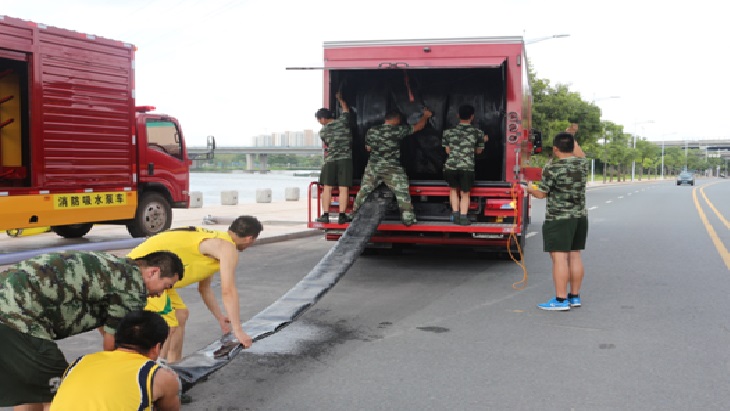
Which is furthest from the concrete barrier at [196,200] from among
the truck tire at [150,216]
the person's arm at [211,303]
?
the person's arm at [211,303]

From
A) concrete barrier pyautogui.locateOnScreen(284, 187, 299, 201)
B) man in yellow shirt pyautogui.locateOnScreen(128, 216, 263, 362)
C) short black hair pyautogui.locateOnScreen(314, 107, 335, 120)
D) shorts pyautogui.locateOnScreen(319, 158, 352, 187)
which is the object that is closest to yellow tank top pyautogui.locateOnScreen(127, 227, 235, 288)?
man in yellow shirt pyautogui.locateOnScreen(128, 216, 263, 362)

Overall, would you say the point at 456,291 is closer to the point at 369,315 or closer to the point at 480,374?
the point at 369,315

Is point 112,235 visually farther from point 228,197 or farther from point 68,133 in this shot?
point 228,197

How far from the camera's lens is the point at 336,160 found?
991cm

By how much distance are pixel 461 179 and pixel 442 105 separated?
2.49 meters

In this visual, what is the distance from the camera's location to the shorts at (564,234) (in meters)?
7.24

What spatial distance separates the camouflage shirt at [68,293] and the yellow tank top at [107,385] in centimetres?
31

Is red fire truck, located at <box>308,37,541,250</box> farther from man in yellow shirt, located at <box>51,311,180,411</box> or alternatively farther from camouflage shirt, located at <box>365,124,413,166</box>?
man in yellow shirt, located at <box>51,311,180,411</box>

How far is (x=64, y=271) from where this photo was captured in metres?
3.25

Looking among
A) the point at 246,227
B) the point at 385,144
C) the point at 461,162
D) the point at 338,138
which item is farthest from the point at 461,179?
the point at 246,227

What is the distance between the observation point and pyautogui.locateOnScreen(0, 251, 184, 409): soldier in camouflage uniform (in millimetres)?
3145

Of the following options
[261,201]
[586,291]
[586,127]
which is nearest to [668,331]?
[586,291]

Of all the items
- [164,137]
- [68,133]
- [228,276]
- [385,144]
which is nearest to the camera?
[228,276]

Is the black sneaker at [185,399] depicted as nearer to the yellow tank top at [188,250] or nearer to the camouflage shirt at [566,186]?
the yellow tank top at [188,250]
